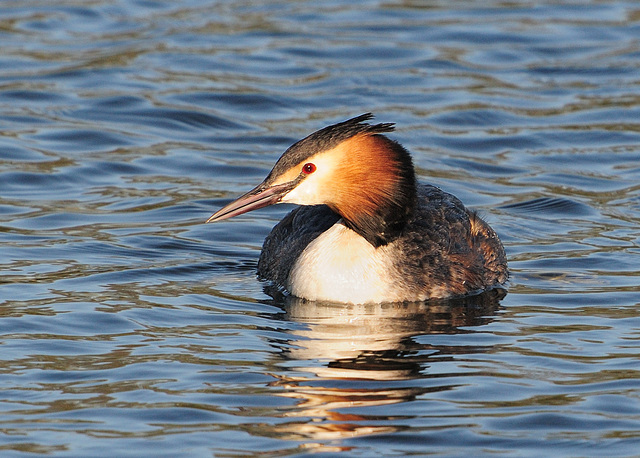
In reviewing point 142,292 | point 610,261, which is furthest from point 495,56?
point 142,292

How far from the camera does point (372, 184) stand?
970cm

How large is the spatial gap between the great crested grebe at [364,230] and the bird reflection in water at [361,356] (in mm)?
161

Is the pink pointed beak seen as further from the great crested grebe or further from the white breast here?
the white breast

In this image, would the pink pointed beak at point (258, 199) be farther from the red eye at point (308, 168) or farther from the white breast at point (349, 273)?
the white breast at point (349, 273)

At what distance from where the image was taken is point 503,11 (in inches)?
843

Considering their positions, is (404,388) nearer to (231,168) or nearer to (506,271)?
(506,271)

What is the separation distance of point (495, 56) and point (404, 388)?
11958 millimetres

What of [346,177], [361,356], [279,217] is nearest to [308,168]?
[346,177]

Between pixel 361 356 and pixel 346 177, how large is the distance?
1557 mm

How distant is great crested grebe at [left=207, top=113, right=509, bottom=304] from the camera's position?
377 inches

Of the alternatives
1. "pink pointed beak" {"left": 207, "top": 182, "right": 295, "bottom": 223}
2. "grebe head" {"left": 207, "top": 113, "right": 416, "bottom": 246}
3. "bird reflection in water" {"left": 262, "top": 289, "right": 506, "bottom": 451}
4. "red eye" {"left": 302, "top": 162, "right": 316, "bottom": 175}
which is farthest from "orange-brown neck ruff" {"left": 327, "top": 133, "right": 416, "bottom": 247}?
"bird reflection in water" {"left": 262, "top": 289, "right": 506, "bottom": 451}

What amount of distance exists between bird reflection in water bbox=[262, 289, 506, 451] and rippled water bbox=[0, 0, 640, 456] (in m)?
0.02

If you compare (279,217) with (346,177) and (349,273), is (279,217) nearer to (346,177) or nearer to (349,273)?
(349,273)

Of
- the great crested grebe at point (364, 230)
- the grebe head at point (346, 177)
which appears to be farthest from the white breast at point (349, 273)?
the grebe head at point (346, 177)
